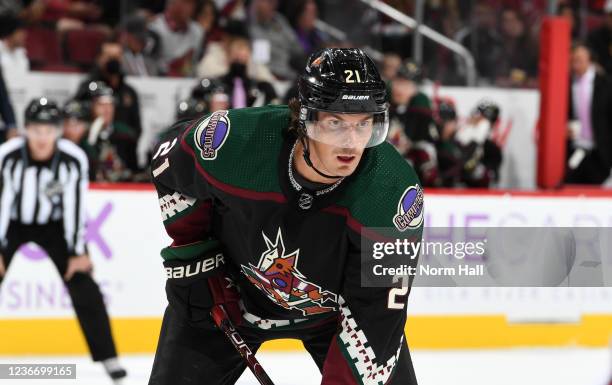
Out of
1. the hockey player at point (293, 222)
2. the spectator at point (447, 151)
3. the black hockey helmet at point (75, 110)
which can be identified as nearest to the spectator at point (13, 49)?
the black hockey helmet at point (75, 110)

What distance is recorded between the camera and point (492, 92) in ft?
25.1

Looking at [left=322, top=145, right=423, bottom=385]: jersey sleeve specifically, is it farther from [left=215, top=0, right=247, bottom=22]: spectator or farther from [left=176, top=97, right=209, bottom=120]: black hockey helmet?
[left=215, top=0, right=247, bottom=22]: spectator

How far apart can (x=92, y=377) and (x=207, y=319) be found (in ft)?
7.15

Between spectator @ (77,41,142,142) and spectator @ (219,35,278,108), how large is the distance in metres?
0.62

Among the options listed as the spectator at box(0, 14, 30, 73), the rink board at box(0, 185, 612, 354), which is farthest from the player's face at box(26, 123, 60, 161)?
the spectator at box(0, 14, 30, 73)

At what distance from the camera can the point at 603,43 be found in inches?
322

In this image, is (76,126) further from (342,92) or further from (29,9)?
(342,92)

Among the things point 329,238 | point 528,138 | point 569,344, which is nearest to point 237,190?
point 329,238

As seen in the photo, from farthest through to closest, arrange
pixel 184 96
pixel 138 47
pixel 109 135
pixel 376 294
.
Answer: pixel 138 47, pixel 184 96, pixel 109 135, pixel 376 294

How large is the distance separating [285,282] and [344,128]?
514 mm

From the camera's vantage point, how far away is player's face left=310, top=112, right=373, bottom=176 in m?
2.43

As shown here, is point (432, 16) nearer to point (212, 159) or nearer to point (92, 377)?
point (92, 377)

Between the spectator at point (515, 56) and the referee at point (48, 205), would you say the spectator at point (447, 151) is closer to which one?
the spectator at point (515, 56)

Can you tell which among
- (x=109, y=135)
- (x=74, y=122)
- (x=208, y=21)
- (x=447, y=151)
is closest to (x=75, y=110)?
(x=74, y=122)
